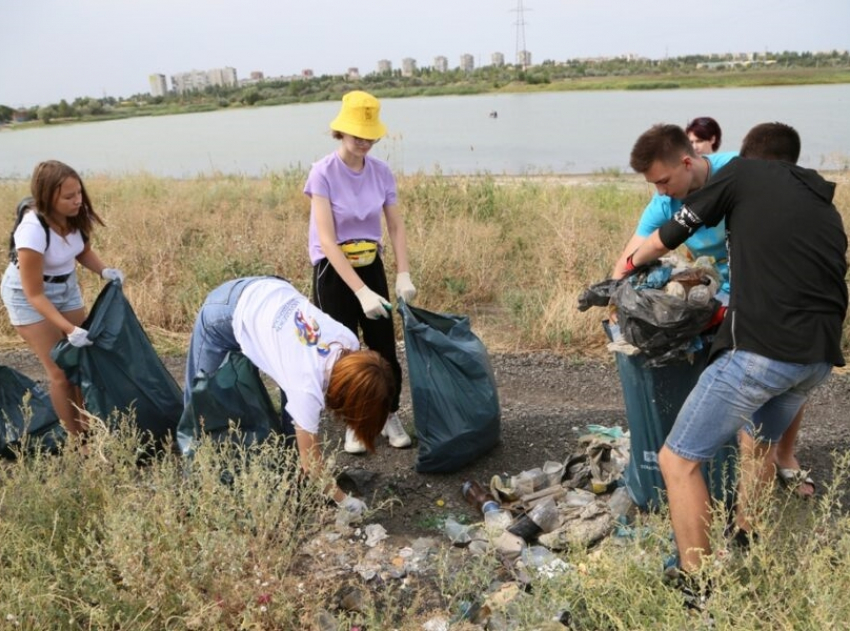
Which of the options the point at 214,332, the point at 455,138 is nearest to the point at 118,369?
the point at 214,332

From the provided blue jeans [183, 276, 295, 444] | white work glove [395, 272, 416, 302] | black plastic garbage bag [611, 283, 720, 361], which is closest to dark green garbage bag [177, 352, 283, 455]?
blue jeans [183, 276, 295, 444]

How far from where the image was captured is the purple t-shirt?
323cm

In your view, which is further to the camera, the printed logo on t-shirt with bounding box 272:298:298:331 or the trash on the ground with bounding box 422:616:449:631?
the printed logo on t-shirt with bounding box 272:298:298:331

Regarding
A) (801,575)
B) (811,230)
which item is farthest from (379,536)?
(811,230)

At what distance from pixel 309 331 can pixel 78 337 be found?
1.28 metres

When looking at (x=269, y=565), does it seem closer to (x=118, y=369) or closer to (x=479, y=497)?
(x=479, y=497)

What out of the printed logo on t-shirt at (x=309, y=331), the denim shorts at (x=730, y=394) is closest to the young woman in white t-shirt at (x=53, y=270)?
the printed logo on t-shirt at (x=309, y=331)

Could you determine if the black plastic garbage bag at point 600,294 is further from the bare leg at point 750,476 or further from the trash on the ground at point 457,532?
the trash on the ground at point 457,532

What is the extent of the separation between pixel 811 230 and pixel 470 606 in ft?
4.68

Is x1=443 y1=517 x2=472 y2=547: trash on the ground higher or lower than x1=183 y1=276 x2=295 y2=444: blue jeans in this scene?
lower

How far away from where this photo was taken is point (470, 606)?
226 centimetres

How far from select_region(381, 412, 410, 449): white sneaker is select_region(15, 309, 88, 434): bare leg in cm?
130

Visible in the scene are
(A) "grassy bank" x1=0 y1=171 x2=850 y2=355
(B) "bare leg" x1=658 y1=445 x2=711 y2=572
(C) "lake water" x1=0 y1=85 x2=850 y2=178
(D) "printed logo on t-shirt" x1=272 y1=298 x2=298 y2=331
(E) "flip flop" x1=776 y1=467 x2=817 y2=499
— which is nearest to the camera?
(B) "bare leg" x1=658 y1=445 x2=711 y2=572

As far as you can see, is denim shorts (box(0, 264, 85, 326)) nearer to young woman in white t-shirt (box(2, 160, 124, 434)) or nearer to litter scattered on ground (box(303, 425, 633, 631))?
young woman in white t-shirt (box(2, 160, 124, 434))
